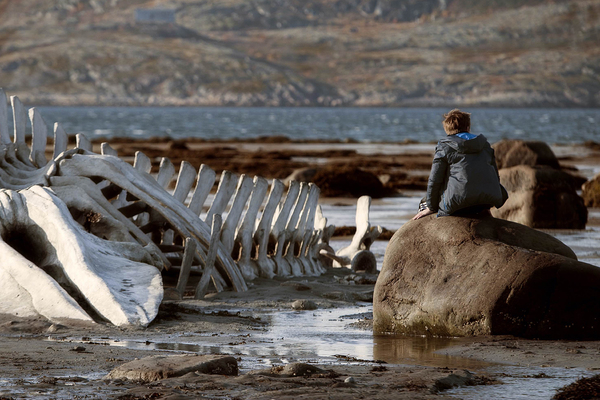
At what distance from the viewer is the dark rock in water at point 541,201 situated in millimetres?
15469

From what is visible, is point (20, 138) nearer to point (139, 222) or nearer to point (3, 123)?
point (3, 123)

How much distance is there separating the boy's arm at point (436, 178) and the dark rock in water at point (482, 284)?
0.14 m

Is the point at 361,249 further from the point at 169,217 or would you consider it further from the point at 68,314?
the point at 68,314

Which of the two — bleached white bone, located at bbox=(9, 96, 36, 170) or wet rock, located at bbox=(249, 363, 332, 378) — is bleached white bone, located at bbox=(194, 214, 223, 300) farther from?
wet rock, located at bbox=(249, 363, 332, 378)

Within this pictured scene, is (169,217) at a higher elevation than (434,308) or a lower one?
higher

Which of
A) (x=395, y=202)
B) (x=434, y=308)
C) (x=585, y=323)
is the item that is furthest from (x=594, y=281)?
(x=395, y=202)

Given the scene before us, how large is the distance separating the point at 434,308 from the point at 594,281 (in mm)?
1108

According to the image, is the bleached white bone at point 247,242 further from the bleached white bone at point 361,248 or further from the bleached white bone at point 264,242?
the bleached white bone at point 361,248

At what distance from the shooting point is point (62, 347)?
575 cm

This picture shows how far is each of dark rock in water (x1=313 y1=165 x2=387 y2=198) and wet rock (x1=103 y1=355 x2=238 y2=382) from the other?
1591 centimetres

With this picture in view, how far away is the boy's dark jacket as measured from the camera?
6.81 meters

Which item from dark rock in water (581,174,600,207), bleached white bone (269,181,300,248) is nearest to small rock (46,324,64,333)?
bleached white bone (269,181,300,248)

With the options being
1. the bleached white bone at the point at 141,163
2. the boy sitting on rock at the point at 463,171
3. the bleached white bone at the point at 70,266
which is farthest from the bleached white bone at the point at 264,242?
the boy sitting on rock at the point at 463,171

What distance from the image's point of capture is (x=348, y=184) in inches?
838
